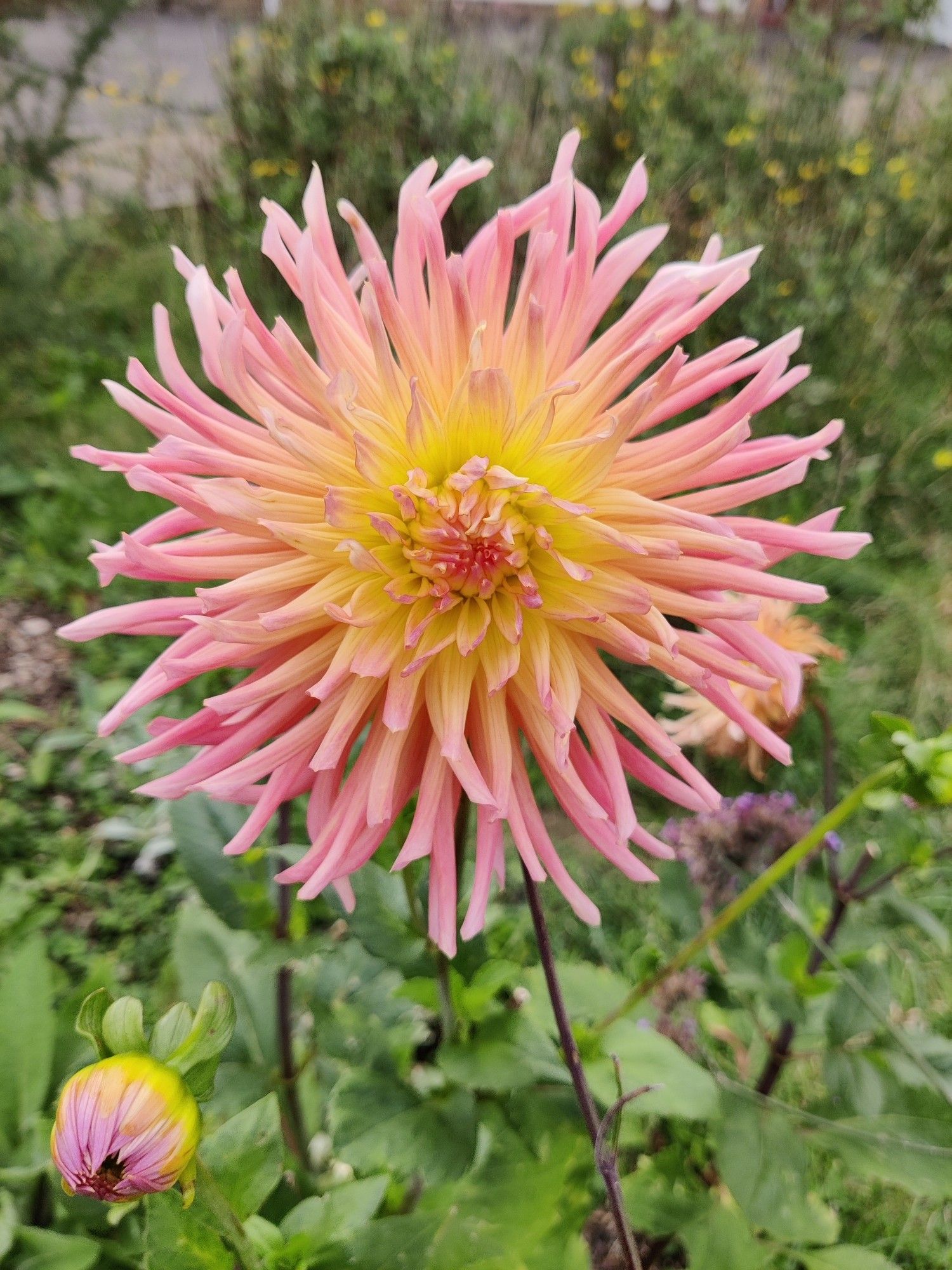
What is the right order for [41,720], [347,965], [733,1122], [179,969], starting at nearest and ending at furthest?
[733,1122]
[347,965]
[179,969]
[41,720]

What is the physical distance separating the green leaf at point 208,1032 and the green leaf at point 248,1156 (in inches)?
7.8

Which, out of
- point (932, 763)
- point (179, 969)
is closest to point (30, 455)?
point (179, 969)

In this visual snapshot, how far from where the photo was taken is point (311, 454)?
0.73 meters

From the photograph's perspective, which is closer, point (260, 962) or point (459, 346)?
point (459, 346)

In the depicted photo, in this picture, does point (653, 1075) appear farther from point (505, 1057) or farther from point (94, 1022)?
point (94, 1022)

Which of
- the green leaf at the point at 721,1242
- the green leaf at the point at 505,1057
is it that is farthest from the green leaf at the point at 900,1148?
the green leaf at the point at 505,1057

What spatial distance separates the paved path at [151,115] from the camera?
4062 millimetres

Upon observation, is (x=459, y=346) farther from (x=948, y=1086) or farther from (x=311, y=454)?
(x=948, y=1086)

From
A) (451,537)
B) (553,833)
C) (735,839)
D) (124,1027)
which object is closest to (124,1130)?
(124,1027)

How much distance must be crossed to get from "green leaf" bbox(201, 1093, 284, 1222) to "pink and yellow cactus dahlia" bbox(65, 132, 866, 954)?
0.23m

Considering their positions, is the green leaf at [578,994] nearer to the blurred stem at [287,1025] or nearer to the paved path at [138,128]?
the blurred stem at [287,1025]

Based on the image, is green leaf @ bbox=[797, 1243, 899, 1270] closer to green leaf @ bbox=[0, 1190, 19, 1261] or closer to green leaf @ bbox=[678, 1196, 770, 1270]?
green leaf @ bbox=[678, 1196, 770, 1270]

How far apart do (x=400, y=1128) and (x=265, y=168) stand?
380 cm

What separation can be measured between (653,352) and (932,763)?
417 millimetres
